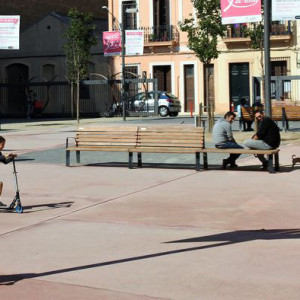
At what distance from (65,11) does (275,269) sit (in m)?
48.1

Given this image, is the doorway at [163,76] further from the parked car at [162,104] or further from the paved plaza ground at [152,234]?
the paved plaza ground at [152,234]

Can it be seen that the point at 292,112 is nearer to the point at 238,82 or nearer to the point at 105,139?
the point at 105,139

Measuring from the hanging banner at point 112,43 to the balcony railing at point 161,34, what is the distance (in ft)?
14.7

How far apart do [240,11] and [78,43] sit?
2852 cm

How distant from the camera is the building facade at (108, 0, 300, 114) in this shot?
43.2m

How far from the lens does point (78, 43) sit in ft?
149

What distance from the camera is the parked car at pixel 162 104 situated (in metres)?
42.9

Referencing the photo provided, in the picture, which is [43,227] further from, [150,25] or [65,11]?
[65,11]

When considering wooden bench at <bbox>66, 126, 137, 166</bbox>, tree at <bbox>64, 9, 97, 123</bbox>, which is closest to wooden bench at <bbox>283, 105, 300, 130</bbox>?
wooden bench at <bbox>66, 126, 137, 166</bbox>

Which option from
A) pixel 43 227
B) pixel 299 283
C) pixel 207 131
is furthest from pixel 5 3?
pixel 299 283

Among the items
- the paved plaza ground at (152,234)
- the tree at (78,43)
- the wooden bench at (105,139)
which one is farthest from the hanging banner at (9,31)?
the paved plaza ground at (152,234)

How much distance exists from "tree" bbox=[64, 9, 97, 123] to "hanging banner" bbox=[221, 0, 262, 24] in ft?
85.5

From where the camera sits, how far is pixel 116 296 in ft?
21.2

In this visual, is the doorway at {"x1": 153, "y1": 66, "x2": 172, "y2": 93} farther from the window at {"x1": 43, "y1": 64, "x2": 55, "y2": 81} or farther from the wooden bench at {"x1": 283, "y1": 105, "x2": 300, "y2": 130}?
the wooden bench at {"x1": 283, "y1": 105, "x2": 300, "y2": 130}
